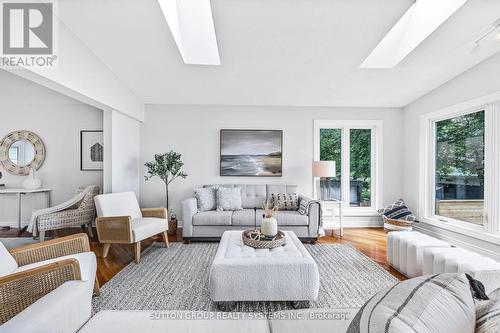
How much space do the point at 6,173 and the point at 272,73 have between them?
17.3 ft

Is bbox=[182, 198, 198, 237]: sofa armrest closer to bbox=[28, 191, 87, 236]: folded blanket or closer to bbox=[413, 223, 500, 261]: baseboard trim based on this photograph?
bbox=[28, 191, 87, 236]: folded blanket

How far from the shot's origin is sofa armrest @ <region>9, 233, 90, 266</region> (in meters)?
1.86

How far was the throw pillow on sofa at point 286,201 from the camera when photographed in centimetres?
407

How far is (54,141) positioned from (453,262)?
617cm

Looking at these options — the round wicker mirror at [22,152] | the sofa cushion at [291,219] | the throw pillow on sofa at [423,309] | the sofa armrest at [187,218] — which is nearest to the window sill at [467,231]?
the sofa cushion at [291,219]

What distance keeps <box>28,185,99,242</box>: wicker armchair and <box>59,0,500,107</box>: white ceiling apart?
1994 millimetres

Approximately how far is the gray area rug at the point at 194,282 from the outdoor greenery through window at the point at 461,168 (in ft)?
5.62

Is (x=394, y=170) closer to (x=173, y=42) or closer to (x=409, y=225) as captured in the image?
(x=409, y=225)

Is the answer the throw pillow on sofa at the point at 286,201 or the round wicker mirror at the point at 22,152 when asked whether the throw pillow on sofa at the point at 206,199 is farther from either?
the round wicker mirror at the point at 22,152

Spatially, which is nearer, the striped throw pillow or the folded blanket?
the folded blanket

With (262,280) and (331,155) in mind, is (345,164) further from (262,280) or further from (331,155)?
(262,280)
